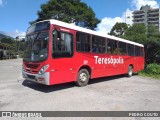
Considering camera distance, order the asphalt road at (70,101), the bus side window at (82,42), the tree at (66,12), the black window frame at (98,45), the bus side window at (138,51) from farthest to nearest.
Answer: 1. the tree at (66,12)
2. the bus side window at (138,51)
3. the black window frame at (98,45)
4. the bus side window at (82,42)
5. the asphalt road at (70,101)

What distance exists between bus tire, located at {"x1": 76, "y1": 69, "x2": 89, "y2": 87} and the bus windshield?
7.79ft

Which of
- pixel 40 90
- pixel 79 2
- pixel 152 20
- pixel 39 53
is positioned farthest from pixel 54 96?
pixel 152 20

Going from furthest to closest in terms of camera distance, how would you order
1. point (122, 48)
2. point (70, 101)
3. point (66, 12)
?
point (66, 12)
point (122, 48)
point (70, 101)

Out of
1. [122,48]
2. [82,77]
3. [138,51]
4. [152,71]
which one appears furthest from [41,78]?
[152,71]

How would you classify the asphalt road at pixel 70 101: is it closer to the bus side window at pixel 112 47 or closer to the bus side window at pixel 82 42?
the bus side window at pixel 82 42

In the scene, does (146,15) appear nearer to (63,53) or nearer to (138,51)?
(138,51)

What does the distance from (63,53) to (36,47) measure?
122 centimetres

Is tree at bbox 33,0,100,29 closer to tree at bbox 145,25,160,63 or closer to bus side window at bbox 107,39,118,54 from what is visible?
tree at bbox 145,25,160,63

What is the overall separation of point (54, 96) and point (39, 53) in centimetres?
199

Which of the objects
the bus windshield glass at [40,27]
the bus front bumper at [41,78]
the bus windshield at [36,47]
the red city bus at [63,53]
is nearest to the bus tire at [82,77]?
the red city bus at [63,53]

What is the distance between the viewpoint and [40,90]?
29.8ft

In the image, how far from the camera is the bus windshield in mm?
8469

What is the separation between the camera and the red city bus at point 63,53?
8447mm

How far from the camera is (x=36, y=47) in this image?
8906 mm
